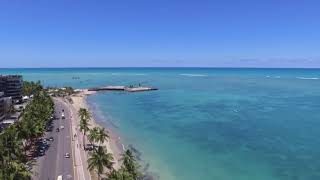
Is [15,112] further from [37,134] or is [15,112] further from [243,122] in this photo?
[243,122]

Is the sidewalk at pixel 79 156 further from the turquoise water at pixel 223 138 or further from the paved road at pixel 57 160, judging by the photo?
the turquoise water at pixel 223 138

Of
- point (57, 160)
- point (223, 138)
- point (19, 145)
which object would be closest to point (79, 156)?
point (57, 160)

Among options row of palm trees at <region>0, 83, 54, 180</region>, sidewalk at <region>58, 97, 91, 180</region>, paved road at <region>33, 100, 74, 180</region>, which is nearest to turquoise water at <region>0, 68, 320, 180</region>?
sidewalk at <region>58, 97, 91, 180</region>

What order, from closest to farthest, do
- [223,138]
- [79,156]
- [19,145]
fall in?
[19,145], [79,156], [223,138]

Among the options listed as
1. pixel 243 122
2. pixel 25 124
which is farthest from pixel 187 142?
pixel 25 124

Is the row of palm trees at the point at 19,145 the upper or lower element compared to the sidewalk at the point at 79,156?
upper

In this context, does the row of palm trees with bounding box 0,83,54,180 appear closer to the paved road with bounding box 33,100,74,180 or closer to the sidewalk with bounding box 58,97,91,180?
the paved road with bounding box 33,100,74,180

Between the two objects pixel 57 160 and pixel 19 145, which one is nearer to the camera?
pixel 19 145

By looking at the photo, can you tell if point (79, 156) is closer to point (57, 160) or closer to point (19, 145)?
point (57, 160)

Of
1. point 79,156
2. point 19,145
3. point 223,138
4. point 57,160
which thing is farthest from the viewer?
point 223,138

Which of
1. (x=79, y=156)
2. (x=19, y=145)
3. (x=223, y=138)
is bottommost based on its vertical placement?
(x=223, y=138)

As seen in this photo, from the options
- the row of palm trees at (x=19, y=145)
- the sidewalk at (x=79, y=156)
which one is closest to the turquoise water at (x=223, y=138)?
the sidewalk at (x=79, y=156)
